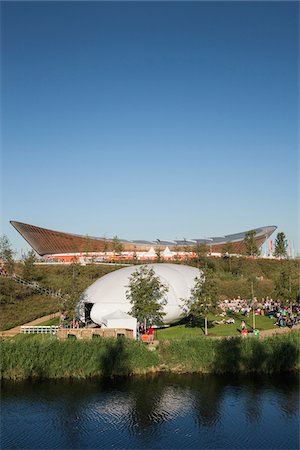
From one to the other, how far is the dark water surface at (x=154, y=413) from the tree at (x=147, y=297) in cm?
561

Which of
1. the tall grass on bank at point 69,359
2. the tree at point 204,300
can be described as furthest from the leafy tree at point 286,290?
the tall grass on bank at point 69,359

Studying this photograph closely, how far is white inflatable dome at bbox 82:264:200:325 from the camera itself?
86.7 feet

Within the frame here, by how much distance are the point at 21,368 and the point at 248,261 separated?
4584 centimetres

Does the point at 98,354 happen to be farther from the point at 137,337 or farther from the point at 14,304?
the point at 14,304

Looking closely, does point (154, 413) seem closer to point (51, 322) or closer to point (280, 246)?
point (51, 322)

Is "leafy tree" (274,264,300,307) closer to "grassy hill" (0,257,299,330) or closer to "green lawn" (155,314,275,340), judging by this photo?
"grassy hill" (0,257,299,330)

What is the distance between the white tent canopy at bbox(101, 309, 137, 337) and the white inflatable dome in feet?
1.25

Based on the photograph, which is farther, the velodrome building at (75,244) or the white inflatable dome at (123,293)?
the velodrome building at (75,244)

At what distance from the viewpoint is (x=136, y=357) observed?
2055cm

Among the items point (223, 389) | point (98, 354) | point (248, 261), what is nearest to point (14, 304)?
point (98, 354)

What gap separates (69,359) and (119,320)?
5.18m

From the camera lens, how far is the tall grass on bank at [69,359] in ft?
65.3

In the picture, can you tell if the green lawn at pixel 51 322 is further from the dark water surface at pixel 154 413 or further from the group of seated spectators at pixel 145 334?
the dark water surface at pixel 154 413

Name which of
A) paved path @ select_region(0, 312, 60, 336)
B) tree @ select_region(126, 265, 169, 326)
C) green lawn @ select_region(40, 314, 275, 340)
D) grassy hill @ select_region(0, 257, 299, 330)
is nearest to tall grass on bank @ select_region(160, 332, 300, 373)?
green lawn @ select_region(40, 314, 275, 340)
